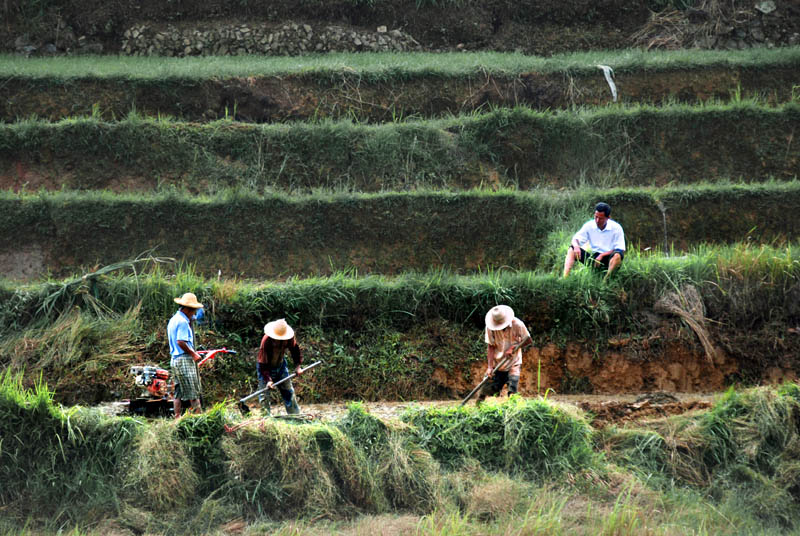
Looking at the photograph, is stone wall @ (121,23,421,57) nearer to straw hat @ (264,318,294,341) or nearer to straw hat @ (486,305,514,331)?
straw hat @ (264,318,294,341)

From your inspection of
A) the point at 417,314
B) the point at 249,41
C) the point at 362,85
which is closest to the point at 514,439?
the point at 417,314

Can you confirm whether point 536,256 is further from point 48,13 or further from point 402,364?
point 48,13

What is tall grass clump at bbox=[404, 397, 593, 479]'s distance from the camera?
7414mm

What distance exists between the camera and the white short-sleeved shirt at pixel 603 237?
10.2m

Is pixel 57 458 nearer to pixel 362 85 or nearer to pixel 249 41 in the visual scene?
pixel 362 85

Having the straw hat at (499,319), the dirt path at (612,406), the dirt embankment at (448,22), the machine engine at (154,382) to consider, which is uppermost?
the dirt embankment at (448,22)

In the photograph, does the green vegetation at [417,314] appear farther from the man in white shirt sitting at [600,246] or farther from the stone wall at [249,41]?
the stone wall at [249,41]

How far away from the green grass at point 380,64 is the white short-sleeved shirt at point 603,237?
19.6 ft

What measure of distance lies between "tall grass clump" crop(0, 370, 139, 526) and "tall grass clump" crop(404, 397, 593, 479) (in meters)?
2.69

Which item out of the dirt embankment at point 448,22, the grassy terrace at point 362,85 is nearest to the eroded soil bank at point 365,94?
the grassy terrace at point 362,85

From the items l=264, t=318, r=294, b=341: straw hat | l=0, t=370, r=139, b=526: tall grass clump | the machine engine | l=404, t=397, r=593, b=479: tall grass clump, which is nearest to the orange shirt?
l=404, t=397, r=593, b=479: tall grass clump

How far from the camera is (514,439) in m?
7.41

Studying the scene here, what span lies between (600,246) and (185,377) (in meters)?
5.20

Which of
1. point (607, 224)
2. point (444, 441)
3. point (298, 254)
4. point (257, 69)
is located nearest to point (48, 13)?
point (257, 69)
